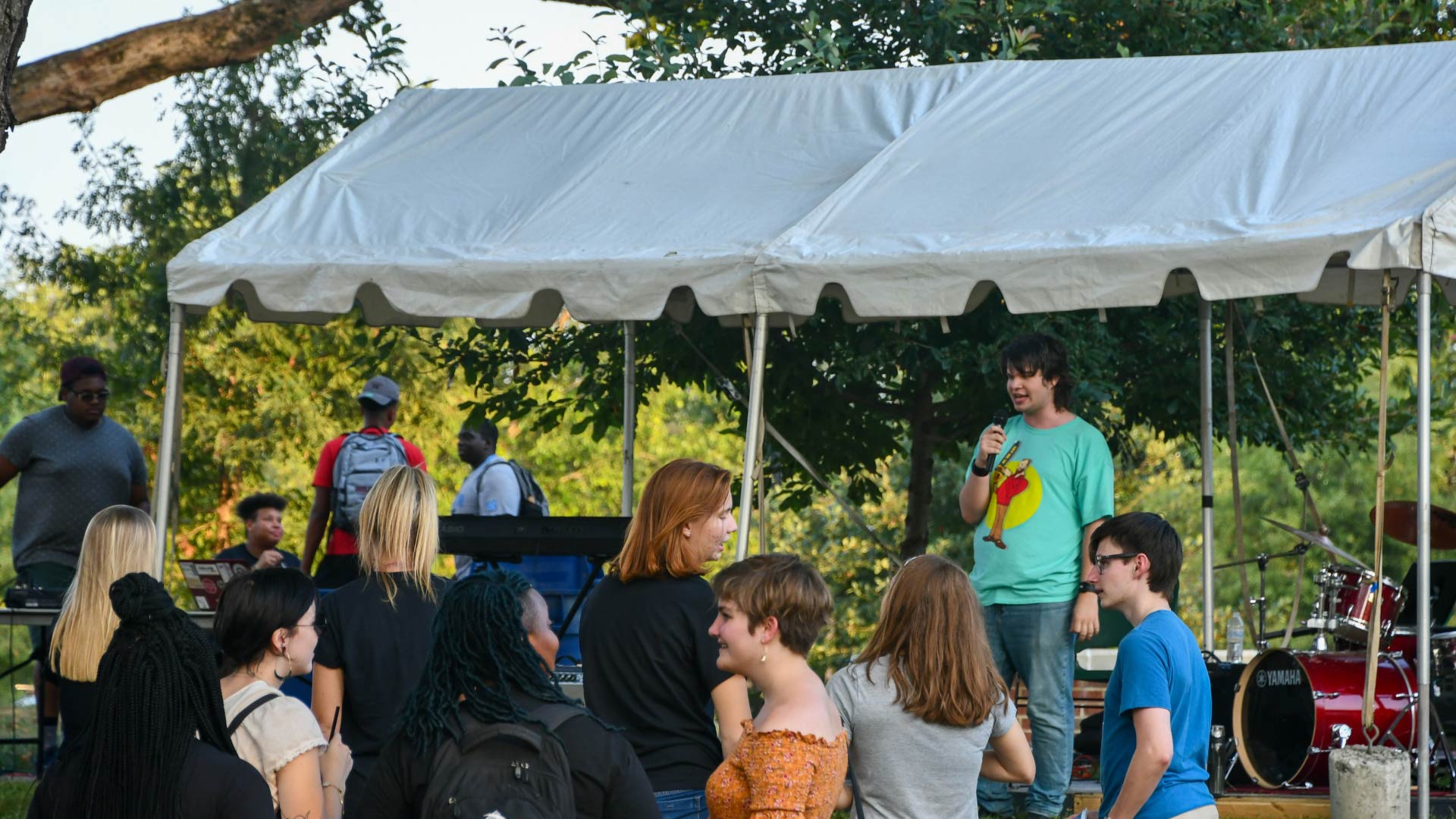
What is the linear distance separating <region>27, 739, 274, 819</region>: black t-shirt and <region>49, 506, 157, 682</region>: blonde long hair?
163cm

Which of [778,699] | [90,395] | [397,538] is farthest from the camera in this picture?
[90,395]

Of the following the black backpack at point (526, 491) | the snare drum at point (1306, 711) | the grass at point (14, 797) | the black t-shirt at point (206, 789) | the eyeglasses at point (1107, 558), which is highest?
the black backpack at point (526, 491)

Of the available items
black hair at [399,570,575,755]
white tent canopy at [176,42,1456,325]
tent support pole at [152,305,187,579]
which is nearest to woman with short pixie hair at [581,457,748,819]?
black hair at [399,570,575,755]

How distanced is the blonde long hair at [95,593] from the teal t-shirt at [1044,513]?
2976 millimetres

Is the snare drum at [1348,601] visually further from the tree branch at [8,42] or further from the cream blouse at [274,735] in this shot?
the tree branch at [8,42]

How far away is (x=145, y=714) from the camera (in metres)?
2.72

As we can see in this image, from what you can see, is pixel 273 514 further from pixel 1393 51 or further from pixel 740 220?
pixel 1393 51

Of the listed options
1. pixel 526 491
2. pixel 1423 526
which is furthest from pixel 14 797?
pixel 1423 526

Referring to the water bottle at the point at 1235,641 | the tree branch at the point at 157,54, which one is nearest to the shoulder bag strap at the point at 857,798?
the water bottle at the point at 1235,641

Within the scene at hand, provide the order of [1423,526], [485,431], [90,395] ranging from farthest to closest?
[485,431] < [90,395] < [1423,526]

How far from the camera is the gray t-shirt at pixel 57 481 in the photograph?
25.0 ft

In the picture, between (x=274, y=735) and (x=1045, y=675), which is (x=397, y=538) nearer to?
(x=274, y=735)

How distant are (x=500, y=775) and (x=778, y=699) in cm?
76

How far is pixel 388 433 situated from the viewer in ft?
24.7
